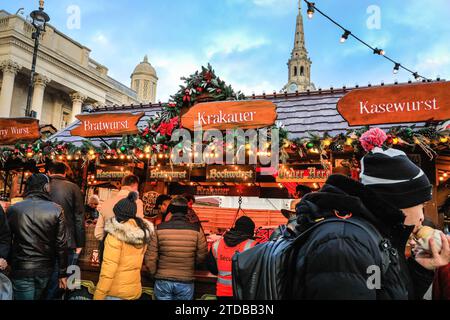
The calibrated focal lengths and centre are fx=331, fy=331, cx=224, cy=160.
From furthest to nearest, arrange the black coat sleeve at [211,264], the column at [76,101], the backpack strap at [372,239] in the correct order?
the column at [76,101] < the black coat sleeve at [211,264] < the backpack strap at [372,239]

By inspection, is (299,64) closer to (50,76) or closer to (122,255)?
(50,76)

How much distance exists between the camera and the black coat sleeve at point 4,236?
3816 mm

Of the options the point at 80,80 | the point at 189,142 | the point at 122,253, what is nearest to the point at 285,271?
the point at 122,253

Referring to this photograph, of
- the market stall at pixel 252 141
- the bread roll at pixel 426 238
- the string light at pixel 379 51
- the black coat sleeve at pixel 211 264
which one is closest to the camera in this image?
the bread roll at pixel 426 238

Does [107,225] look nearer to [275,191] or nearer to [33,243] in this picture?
[33,243]

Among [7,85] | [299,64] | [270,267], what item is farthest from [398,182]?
[299,64]

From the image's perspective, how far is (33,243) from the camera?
416 centimetres

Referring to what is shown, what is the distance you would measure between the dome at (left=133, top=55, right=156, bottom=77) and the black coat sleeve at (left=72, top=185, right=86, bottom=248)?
50.8 metres

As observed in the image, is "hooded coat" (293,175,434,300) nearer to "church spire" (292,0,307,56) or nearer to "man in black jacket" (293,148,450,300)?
"man in black jacket" (293,148,450,300)

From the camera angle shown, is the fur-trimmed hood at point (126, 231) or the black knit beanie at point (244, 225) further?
the black knit beanie at point (244, 225)

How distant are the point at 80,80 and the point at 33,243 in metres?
31.4

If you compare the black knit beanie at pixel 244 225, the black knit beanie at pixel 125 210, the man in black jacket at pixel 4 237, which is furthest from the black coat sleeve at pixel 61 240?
the black knit beanie at pixel 244 225

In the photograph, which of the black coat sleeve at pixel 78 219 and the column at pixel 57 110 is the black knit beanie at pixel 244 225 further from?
the column at pixel 57 110

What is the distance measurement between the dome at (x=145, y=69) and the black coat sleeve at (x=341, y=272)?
55.0 m
